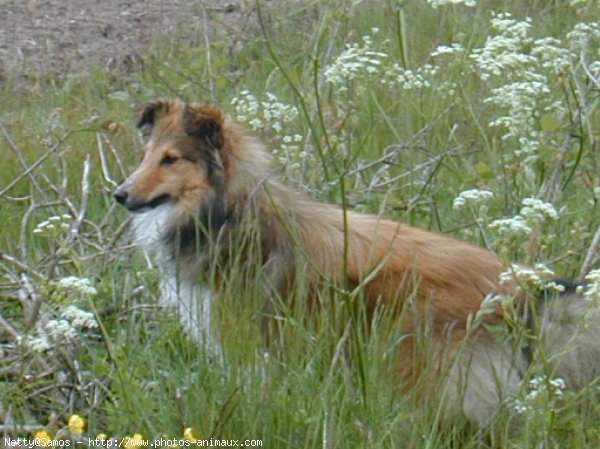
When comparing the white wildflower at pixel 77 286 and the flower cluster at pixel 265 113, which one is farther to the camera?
the flower cluster at pixel 265 113

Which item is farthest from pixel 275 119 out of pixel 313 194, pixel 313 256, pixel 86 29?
pixel 86 29

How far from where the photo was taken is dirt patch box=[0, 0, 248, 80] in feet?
34.4

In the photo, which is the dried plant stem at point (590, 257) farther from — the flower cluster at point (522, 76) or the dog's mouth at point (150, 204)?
the dog's mouth at point (150, 204)

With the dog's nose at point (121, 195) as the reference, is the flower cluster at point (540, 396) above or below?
below

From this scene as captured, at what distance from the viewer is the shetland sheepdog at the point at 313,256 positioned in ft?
16.7

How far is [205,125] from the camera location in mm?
6203

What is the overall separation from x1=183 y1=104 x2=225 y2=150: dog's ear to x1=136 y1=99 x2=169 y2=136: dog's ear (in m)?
0.23

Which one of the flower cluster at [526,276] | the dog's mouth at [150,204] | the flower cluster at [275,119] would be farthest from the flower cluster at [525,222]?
the flower cluster at [275,119]

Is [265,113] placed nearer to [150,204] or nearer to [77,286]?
[150,204]

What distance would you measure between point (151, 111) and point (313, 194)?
3.00 ft

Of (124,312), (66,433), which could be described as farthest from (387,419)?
(124,312)

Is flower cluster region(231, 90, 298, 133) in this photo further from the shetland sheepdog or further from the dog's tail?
the dog's tail

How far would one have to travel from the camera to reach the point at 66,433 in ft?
14.9

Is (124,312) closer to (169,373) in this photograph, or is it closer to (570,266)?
(169,373)
